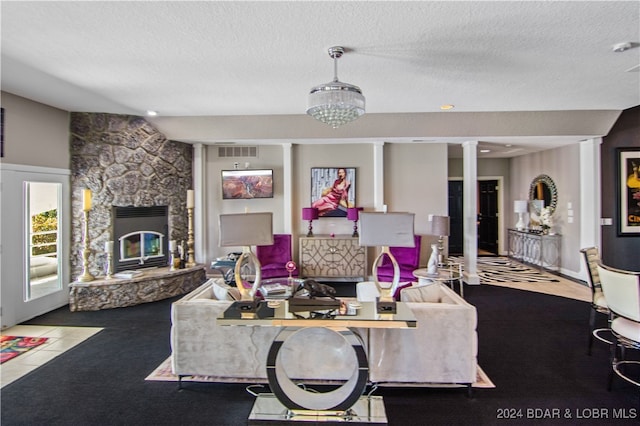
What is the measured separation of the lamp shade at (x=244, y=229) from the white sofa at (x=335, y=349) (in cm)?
59

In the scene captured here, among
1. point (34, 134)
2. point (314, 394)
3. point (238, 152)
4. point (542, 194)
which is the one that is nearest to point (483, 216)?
point (542, 194)

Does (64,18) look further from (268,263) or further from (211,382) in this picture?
(268,263)

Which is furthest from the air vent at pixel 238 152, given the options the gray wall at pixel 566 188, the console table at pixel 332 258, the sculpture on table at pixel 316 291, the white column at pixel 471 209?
the gray wall at pixel 566 188

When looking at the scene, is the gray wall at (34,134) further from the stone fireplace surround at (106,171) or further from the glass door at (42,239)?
the glass door at (42,239)

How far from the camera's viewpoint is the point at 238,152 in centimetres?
620

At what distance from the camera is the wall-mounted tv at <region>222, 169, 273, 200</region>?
20.1 ft

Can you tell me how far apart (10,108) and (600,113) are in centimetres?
804

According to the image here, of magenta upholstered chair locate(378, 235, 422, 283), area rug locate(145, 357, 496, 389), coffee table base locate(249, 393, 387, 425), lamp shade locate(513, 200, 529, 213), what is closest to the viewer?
coffee table base locate(249, 393, 387, 425)

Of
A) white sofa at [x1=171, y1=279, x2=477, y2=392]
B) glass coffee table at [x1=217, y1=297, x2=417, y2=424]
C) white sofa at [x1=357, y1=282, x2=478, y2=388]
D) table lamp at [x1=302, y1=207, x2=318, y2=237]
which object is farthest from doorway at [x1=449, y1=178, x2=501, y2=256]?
glass coffee table at [x1=217, y1=297, x2=417, y2=424]

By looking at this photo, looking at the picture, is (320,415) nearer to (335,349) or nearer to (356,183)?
(335,349)

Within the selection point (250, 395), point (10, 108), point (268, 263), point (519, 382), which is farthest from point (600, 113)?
point (10, 108)

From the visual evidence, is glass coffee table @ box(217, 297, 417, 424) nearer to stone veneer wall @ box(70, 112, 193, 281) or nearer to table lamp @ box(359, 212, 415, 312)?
table lamp @ box(359, 212, 415, 312)

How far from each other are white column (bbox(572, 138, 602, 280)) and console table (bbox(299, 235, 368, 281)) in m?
3.75

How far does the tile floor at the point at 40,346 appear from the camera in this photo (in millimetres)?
3021
